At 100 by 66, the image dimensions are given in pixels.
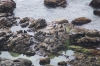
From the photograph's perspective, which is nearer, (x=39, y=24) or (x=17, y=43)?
(x=17, y=43)

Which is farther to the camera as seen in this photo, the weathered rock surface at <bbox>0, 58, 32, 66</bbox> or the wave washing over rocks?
the wave washing over rocks

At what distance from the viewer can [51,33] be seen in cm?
4569

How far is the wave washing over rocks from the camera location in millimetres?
38281

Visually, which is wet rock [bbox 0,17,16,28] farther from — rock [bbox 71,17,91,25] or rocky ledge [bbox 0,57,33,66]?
rocky ledge [bbox 0,57,33,66]

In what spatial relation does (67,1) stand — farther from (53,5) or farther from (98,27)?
(98,27)

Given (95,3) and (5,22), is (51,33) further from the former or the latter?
(95,3)

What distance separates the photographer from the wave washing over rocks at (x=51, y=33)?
38.3 meters

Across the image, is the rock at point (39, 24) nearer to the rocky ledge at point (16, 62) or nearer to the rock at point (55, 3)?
the rock at point (55, 3)

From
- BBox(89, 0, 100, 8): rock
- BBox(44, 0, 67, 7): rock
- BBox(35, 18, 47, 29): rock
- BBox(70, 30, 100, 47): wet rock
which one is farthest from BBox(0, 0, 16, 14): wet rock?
BBox(70, 30, 100, 47): wet rock

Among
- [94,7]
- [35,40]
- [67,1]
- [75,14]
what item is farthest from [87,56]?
[67,1]

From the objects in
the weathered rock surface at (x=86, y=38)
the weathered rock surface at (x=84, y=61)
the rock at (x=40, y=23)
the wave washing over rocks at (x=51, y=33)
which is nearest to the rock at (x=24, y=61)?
the wave washing over rocks at (x=51, y=33)

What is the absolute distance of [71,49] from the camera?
40875mm

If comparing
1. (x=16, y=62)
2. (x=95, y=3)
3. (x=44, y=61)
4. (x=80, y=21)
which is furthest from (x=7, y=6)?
(x=44, y=61)

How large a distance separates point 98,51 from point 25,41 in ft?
42.6
